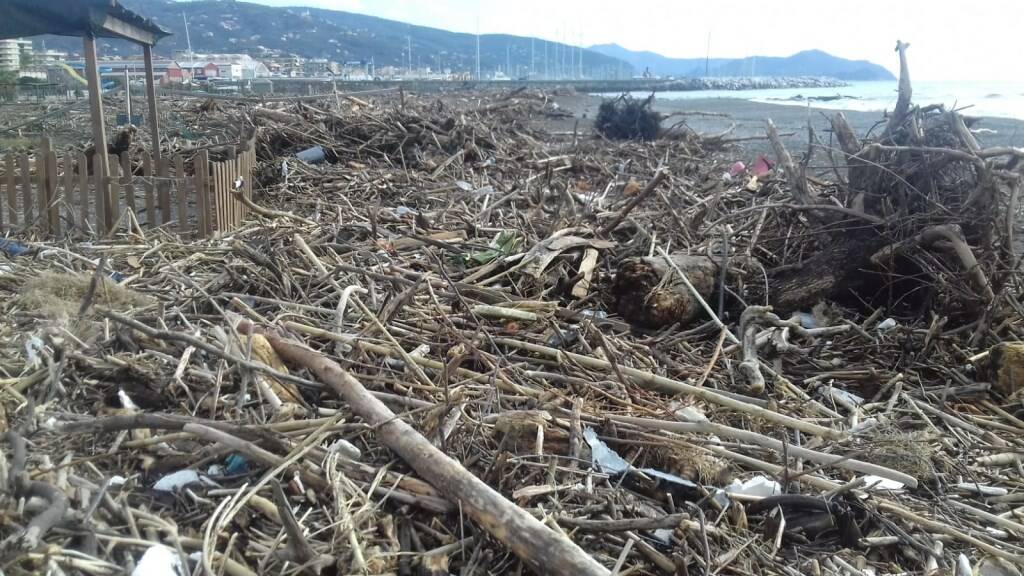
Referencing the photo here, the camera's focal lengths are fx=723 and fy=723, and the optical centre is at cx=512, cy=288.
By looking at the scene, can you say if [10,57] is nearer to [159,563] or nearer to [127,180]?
[127,180]

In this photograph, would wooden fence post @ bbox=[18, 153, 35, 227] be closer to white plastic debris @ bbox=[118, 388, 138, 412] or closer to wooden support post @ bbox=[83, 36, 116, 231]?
wooden support post @ bbox=[83, 36, 116, 231]

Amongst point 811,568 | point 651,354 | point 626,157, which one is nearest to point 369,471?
point 811,568

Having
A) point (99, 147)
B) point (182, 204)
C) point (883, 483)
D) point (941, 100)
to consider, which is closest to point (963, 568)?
point (883, 483)

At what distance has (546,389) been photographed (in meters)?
3.88

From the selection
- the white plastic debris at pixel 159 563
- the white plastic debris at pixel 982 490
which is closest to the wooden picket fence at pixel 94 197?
the white plastic debris at pixel 159 563

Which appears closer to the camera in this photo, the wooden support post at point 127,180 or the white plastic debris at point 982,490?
the white plastic debris at point 982,490

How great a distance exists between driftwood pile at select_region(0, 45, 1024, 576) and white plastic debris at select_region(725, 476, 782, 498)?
12mm

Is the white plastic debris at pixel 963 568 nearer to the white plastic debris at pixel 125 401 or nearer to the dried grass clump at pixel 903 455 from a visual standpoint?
the dried grass clump at pixel 903 455

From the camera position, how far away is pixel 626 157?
48.0 feet

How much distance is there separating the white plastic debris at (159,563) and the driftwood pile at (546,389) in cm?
1

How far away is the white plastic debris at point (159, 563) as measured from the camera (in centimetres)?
220

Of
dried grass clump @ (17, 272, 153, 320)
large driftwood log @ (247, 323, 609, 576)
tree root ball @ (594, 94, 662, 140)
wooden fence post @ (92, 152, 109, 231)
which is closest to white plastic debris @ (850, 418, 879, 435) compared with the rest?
large driftwood log @ (247, 323, 609, 576)

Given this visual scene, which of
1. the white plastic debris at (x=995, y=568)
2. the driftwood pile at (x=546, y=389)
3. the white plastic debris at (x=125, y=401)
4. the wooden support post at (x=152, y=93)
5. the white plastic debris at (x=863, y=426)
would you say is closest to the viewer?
the driftwood pile at (x=546, y=389)

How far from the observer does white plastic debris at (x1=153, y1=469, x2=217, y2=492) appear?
8.70 feet
